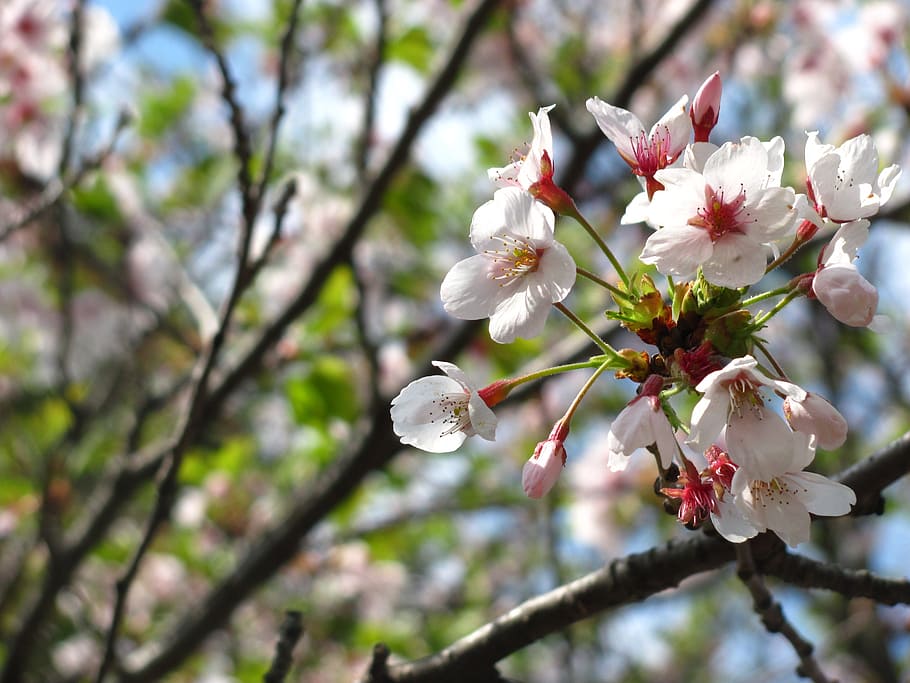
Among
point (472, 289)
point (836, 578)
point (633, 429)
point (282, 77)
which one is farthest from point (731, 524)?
point (282, 77)

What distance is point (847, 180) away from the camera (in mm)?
1310

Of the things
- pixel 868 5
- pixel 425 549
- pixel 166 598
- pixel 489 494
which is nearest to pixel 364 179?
pixel 489 494

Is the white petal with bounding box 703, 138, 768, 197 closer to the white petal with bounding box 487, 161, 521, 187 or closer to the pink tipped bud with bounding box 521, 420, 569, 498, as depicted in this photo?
the white petal with bounding box 487, 161, 521, 187

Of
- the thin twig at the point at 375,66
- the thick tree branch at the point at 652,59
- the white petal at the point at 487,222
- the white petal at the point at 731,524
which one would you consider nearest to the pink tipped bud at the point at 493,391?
the white petal at the point at 487,222

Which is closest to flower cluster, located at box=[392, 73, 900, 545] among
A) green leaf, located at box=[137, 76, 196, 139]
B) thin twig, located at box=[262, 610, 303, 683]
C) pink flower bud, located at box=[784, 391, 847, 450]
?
pink flower bud, located at box=[784, 391, 847, 450]

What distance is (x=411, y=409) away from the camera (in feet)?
Result: 4.74

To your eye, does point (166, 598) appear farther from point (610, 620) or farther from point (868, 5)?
point (868, 5)

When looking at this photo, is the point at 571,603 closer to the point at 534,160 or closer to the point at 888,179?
the point at 534,160

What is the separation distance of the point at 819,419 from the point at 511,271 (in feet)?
1.65

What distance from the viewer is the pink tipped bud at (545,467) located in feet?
4.30

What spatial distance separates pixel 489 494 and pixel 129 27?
2.91 metres

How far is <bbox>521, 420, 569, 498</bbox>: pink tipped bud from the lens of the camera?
1.31 metres

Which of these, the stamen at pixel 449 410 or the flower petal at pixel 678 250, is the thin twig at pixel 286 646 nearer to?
the stamen at pixel 449 410

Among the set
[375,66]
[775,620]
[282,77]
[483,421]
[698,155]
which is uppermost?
[375,66]
